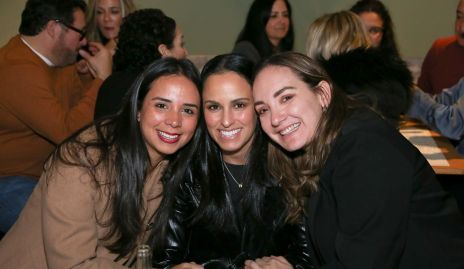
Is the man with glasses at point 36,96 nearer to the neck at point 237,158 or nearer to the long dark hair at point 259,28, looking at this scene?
the neck at point 237,158

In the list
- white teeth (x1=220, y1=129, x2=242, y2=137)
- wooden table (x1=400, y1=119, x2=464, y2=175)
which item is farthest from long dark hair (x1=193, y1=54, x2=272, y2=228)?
wooden table (x1=400, y1=119, x2=464, y2=175)

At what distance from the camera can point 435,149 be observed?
9.97 ft

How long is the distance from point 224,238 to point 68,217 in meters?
0.65

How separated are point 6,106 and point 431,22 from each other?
A: 149 inches

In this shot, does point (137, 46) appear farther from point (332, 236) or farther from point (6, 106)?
point (332, 236)

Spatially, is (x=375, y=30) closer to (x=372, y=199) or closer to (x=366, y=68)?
(x=366, y=68)

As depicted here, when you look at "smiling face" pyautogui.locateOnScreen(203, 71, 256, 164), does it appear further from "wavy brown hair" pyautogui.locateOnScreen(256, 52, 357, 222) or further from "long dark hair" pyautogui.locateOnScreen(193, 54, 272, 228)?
"wavy brown hair" pyautogui.locateOnScreen(256, 52, 357, 222)

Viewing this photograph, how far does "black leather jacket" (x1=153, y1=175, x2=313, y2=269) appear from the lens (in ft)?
6.95

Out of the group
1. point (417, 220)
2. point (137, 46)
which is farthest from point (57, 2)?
point (417, 220)

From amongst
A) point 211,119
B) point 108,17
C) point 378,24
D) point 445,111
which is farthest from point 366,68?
point 108,17

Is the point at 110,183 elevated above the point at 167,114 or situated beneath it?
situated beneath

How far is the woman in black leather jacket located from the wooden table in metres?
0.98

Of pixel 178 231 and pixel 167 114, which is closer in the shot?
pixel 167 114

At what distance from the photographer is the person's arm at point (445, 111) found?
2.94 m
